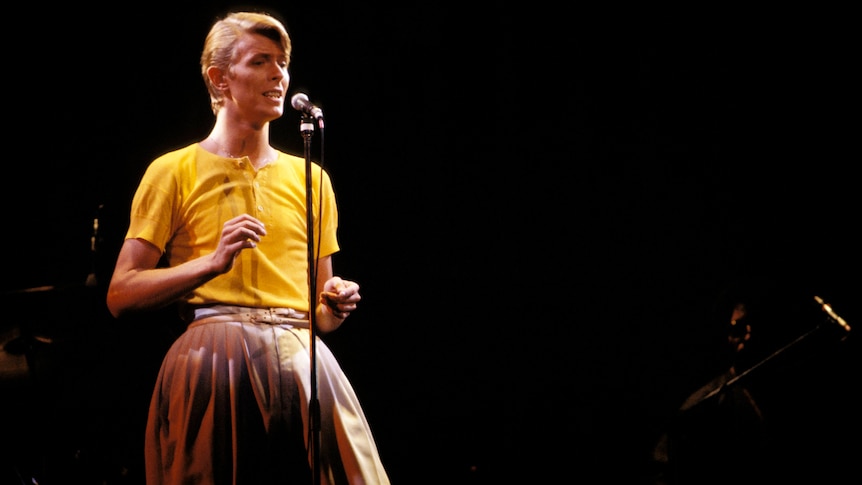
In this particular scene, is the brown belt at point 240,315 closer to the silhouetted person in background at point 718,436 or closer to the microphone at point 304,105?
the microphone at point 304,105

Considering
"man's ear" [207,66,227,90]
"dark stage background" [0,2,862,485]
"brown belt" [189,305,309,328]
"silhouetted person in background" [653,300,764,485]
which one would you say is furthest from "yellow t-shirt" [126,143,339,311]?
"silhouetted person in background" [653,300,764,485]

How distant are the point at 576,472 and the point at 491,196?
1563mm

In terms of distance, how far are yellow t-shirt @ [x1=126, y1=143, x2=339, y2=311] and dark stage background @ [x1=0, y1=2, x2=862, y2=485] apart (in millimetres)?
1142

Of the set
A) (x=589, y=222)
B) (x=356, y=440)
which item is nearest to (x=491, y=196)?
(x=589, y=222)

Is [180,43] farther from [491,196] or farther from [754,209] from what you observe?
[754,209]

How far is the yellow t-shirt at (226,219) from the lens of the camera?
2004 mm

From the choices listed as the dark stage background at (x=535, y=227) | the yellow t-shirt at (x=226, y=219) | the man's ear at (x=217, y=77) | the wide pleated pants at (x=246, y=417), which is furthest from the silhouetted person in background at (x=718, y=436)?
the man's ear at (x=217, y=77)

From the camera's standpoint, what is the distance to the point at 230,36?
2248 mm

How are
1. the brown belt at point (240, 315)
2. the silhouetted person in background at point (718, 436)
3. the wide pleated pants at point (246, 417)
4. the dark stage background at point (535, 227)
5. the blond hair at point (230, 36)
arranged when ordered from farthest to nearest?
the silhouetted person in background at point (718, 436), the dark stage background at point (535, 227), the blond hair at point (230, 36), the brown belt at point (240, 315), the wide pleated pants at point (246, 417)

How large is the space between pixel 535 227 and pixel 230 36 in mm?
2108

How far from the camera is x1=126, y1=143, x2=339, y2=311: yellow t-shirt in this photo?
6.57 ft

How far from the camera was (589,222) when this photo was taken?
4.05 meters

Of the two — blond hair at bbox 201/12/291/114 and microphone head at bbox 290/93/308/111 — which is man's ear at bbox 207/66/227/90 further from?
microphone head at bbox 290/93/308/111

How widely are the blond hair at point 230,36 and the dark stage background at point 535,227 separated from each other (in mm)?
931
